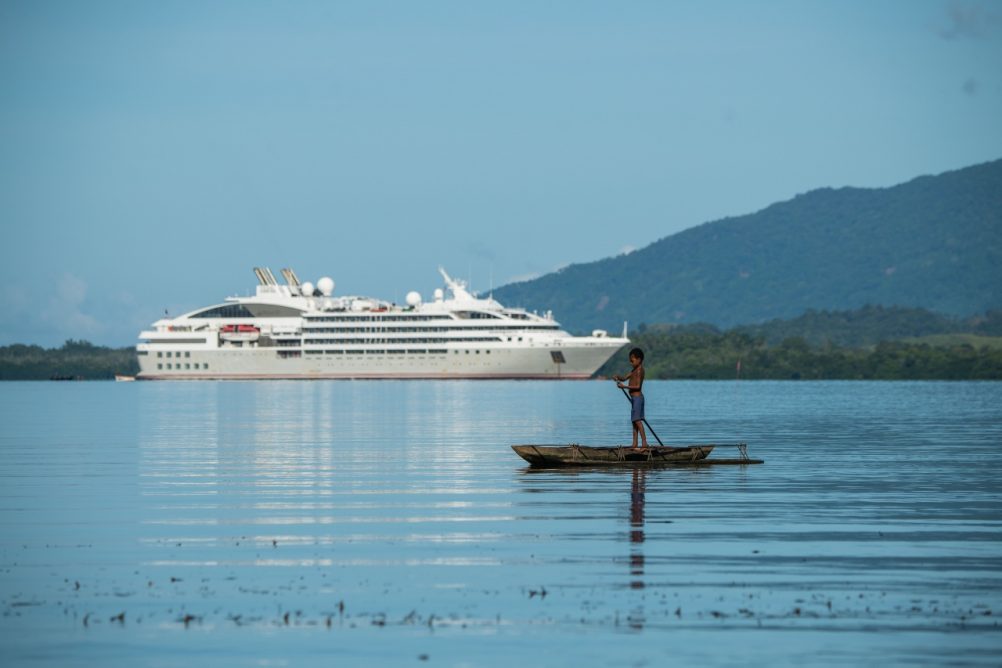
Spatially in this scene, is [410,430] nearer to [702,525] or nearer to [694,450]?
[694,450]

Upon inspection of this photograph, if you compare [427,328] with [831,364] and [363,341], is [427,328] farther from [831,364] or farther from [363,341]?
[831,364]

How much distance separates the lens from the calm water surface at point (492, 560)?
46.5ft

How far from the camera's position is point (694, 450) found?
32875 millimetres

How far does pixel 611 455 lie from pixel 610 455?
0.02 meters

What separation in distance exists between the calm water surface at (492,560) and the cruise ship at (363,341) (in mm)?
122111

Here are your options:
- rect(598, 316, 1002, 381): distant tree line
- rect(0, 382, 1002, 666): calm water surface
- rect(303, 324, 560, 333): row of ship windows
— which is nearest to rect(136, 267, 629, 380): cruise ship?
rect(303, 324, 560, 333): row of ship windows

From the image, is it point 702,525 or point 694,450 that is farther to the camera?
point 694,450

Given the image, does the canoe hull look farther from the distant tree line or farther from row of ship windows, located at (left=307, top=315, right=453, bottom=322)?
the distant tree line

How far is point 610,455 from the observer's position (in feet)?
107

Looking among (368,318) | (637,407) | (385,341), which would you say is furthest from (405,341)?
(637,407)

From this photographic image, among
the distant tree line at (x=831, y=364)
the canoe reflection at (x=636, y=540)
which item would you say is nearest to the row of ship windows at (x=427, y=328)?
the distant tree line at (x=831, y=364)

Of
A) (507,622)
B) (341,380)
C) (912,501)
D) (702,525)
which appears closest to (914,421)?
(912,501)

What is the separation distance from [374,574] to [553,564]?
6.98 ft

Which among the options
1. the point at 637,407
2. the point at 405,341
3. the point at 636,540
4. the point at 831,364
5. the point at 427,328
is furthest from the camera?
the point at 831,364
